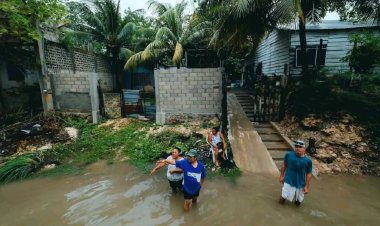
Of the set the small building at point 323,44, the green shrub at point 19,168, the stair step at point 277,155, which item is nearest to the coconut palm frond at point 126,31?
the small building at point 323,44

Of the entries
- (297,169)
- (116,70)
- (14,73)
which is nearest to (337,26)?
(297,169)

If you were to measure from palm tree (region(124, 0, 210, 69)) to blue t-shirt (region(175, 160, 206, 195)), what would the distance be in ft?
36.8

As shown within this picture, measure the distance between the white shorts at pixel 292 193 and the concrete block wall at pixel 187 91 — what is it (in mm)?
5794

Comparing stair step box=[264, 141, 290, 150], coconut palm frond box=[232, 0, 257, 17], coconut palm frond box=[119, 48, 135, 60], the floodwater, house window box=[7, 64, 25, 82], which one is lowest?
the floodwater

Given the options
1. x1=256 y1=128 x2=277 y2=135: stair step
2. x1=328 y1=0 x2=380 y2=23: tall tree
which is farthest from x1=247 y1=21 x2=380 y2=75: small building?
x1=256 y1=128 x2=277 y2=135: stair step

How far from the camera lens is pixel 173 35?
1633 centimetres

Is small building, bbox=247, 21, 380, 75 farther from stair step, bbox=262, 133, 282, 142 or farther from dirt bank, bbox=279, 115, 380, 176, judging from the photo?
stair step, bbox=262, 133, 282, 142

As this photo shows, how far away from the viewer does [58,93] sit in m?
11.6

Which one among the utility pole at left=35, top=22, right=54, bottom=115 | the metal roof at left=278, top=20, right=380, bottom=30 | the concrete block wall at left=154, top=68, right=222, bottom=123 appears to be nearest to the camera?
the concrete block wall at left=154, top=68, right=222, bottom=123

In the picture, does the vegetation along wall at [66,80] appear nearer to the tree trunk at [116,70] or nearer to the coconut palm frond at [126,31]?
the coconut palm frond at [126,31]

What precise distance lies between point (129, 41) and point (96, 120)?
1000 cm

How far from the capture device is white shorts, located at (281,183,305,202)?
525 cm

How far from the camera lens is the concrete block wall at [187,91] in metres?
10.6

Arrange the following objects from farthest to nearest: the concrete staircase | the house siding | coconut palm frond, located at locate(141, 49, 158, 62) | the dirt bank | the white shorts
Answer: coconut palm frond, located at locate(141, 49, 158, 62) < the house siding < the concrete staircase < the dirt bank < the white shorts
